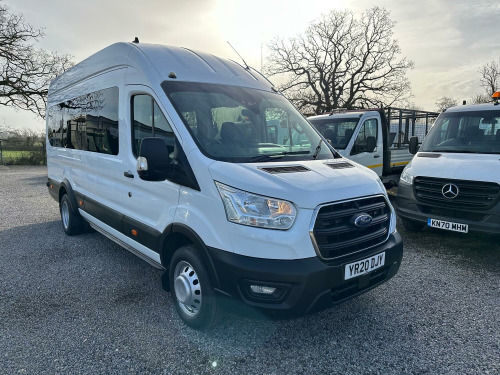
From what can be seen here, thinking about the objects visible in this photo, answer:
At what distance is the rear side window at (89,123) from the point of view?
4.02 metres

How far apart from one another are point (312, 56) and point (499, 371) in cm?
3229

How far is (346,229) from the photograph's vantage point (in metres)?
2.68

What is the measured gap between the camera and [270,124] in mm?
3541

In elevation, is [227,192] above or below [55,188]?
above

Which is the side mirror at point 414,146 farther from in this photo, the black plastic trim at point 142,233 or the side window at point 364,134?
the black plastic trim at point 142,233

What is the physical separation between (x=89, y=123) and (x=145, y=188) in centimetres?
196

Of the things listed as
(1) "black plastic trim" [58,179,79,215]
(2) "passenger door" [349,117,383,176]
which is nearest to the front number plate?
(1) "black plastic trim" [58,179,79,215]

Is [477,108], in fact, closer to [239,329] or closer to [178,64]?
[178,64]

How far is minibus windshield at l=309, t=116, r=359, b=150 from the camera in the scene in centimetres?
795

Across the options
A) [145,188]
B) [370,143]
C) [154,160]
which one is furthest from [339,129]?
[154,160]

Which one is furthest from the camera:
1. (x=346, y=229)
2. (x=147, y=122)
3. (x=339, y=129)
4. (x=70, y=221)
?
(x=339, y=129)

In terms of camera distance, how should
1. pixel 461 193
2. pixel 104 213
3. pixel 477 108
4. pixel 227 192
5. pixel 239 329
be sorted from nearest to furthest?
pixel 227 192 < pixel 239 329 < pixel 104 213 < pixel 461 193 < pixel 477 108

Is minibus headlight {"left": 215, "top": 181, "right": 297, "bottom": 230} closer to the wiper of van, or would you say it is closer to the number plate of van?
the wiper of van

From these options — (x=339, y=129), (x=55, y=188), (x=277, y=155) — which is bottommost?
(x=55, y=188)
